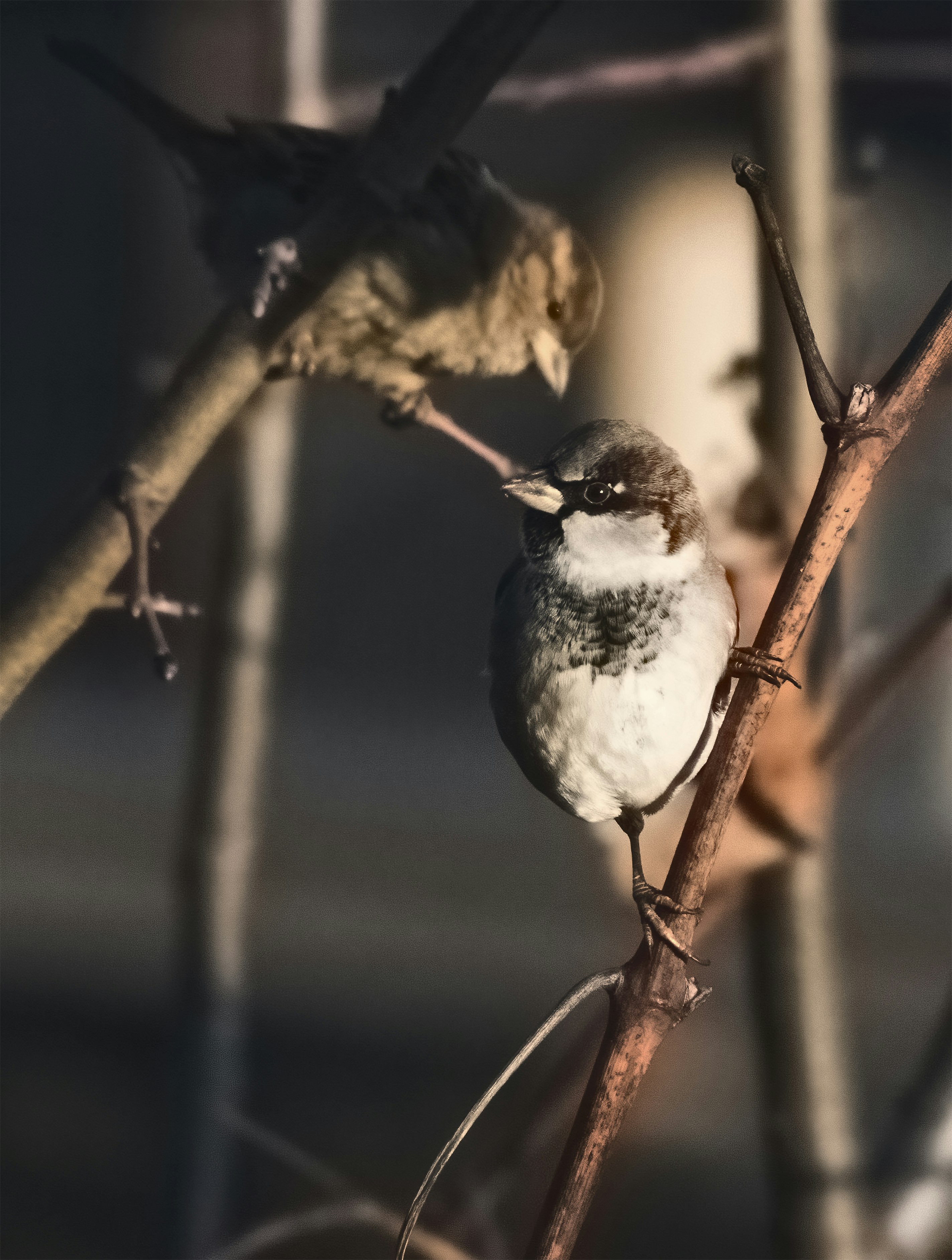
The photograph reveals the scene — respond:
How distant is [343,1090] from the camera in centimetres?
51

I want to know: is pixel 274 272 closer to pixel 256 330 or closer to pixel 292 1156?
pixel 256 330

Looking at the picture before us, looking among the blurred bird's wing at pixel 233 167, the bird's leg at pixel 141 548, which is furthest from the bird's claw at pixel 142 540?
the blurred bird's wing at pixel 233 167

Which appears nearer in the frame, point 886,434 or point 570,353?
point 886,434

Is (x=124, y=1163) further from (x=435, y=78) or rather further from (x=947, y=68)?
(x=947, y=68)

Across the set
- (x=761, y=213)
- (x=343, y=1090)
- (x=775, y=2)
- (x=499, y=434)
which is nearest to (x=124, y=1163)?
(x=343, y=1090)

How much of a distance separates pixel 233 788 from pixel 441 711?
0.37 ft

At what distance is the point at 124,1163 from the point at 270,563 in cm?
33

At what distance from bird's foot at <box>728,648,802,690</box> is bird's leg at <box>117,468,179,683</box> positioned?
A: 0.20m

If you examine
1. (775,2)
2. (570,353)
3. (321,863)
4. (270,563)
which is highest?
(775,2)

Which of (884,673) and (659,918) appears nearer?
(659,918)

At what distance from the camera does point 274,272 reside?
38 centimetres

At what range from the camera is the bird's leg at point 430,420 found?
0.44 meters

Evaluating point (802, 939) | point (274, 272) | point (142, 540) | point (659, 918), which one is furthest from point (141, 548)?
point (802, 939)

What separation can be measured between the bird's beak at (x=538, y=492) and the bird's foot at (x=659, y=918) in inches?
4.5
